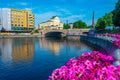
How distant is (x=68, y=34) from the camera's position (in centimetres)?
19750

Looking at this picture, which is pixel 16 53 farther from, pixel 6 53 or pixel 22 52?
pixel 22 52

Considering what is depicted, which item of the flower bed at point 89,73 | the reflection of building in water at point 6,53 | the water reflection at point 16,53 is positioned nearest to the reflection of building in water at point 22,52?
the water reflection at point 16,53

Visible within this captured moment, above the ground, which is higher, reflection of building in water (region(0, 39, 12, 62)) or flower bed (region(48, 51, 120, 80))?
flower bed (region(48, 51, 120, 80))

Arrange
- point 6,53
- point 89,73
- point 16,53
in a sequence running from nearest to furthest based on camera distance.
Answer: point 89,73 → point 16,53 → point 6,53

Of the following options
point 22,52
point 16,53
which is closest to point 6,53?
point 16,53

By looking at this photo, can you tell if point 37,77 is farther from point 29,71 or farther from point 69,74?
point 69,74

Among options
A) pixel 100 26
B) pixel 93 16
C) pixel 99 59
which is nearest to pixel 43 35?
pixel 93 16

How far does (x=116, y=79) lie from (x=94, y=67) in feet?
4.06

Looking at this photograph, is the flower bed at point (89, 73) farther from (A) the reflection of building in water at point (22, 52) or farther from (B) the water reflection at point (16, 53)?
(A) the reflection of building in water at point (22, 52)

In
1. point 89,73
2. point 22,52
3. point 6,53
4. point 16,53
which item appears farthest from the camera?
point 22,52

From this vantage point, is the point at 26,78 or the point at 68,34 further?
the point at 68,34

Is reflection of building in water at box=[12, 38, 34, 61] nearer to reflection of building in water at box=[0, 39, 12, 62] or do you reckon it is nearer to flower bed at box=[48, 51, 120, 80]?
reflection of building in water at box=[0, 39, 12, 62]

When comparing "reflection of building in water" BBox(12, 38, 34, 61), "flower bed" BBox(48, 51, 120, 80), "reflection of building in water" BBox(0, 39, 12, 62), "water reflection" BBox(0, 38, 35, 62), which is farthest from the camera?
"reflection of building in water" BBox(12, 38, 34, 61)

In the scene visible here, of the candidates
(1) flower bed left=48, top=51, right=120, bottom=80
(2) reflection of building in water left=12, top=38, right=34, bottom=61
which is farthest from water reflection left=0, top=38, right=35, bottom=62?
(1) flower bed left=48, top=51, right=120, bottom=80
